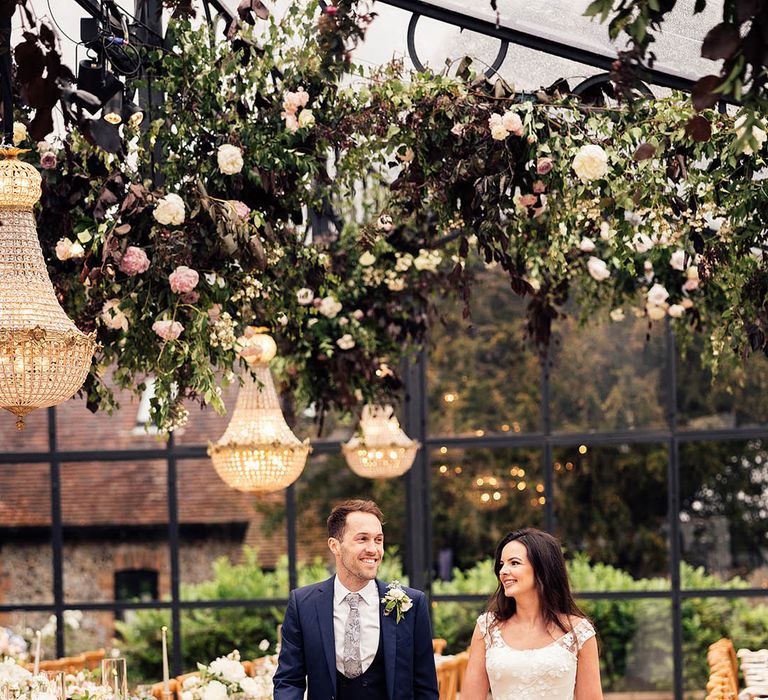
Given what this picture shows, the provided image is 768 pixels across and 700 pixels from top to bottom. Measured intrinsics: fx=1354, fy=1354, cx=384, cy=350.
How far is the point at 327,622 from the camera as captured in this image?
158 inches

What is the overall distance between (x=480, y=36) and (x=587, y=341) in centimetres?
470

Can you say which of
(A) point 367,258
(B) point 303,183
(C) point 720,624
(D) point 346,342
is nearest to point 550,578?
(B) point 303,183

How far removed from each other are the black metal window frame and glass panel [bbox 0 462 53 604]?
3.0 inches

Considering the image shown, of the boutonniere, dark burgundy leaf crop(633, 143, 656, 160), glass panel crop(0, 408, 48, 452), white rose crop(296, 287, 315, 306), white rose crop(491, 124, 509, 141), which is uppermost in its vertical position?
white rose crop(491, 124, 509, 141)

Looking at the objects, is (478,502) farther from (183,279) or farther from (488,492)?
(183,279)

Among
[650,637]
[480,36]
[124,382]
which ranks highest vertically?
[480,36]

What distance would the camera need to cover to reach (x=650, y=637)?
1044 centimetres

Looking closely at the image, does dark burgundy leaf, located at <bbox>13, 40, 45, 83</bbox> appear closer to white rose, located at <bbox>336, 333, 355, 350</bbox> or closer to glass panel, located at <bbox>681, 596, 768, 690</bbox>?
white rose, located at <bbox>336, 333, 355, 350</bbox>

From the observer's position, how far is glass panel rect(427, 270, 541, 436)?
1067 cm

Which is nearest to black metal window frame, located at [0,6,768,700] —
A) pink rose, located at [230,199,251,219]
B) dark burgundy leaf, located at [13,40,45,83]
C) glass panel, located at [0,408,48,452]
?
glass panel, located at [0,408,48,452]

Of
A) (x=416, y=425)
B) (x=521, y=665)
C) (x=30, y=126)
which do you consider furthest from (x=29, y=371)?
(x=416, y=425)

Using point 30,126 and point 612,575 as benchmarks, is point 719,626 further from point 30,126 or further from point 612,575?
point 30,126

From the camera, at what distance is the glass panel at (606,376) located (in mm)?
10547

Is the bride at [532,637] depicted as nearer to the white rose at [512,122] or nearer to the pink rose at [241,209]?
the white rose at [512,122]
